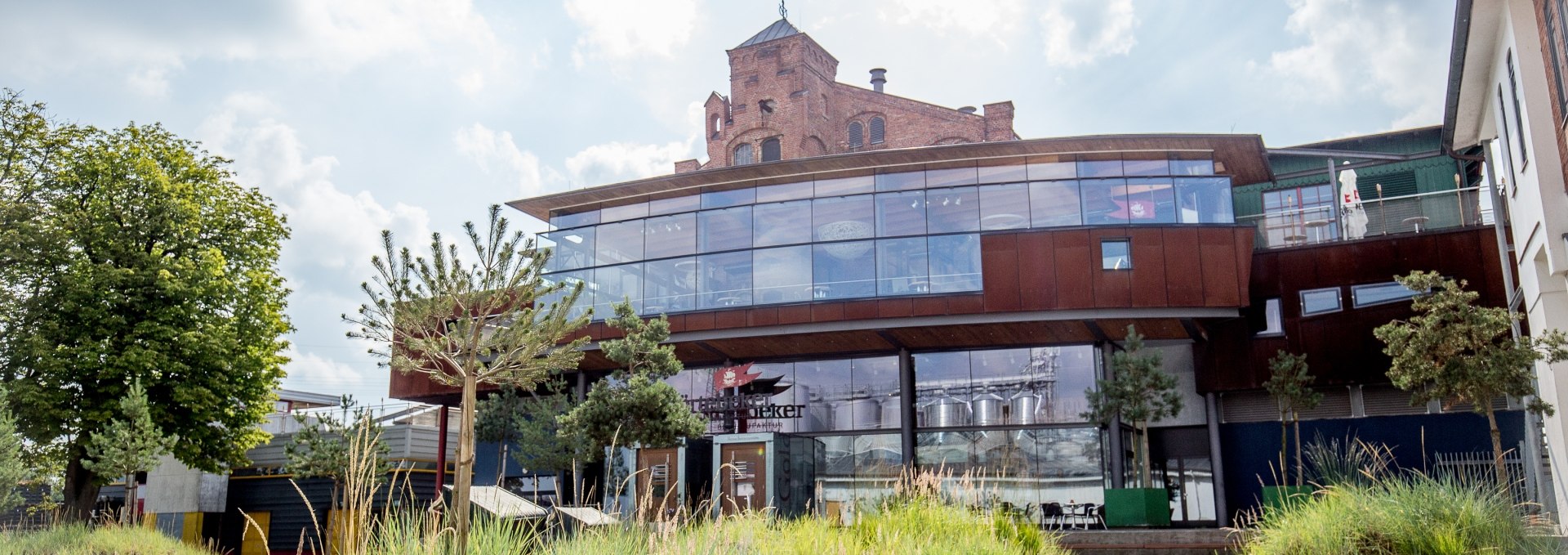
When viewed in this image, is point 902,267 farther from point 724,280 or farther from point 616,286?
point 616,286

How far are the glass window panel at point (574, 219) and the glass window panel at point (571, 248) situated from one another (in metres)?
0.22

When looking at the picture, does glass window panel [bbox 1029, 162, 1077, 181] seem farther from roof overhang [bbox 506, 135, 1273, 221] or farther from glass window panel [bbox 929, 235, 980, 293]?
glass window panel [bbox 929, 235, 980, 293]

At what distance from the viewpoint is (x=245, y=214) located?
87.0 feet

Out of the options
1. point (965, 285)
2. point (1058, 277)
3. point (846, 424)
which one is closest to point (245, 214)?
point (846, 424)

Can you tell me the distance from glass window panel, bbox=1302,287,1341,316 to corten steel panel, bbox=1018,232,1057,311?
5919mm

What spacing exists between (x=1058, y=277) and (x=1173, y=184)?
10.7 ft

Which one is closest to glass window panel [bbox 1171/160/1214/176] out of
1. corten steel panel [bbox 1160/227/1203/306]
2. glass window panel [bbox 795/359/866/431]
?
corten steel panel [bbox 1160/227/1203/306]

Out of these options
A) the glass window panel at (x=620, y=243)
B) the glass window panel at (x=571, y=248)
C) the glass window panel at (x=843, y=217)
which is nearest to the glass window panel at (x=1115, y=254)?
the glass window panel at (x=843, y=217)

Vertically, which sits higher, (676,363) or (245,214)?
(245,214)

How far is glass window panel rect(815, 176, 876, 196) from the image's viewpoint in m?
25.3

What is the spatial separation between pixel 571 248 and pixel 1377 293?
1862 cm

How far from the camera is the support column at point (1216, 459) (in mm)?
25344

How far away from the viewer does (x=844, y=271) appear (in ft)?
80.9

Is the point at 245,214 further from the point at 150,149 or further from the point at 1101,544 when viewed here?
the point at 1101,544
